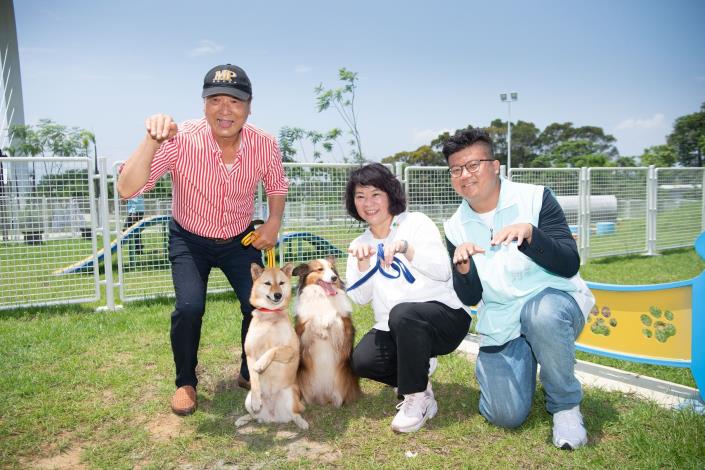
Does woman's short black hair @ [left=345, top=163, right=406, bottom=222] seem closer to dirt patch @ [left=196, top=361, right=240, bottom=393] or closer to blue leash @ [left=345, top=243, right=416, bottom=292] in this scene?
blue leash @ [left=345, top=243, right=416, bottom=292]

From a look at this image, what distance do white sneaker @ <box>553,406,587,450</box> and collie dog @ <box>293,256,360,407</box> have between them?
4.54 feet

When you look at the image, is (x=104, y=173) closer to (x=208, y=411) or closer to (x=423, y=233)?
(x=208, y=411)

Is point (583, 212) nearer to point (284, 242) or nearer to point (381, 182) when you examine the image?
point (284, 242)

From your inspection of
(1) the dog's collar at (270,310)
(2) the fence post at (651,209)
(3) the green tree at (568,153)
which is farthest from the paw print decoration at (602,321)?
(3) the green tree at (568,153)

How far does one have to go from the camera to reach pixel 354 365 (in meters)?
3.29

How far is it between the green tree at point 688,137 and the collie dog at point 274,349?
5570 cm

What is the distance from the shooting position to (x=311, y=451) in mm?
2756

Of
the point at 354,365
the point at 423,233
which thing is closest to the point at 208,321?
the point at 354,365

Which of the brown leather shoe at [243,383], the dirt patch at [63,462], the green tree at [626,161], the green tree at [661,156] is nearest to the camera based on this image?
the dirt patch at [63,462]

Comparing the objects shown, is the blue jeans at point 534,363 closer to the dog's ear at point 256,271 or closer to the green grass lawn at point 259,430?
the green grass lawn at point 259,430

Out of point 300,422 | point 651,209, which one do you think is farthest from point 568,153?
point 300,422

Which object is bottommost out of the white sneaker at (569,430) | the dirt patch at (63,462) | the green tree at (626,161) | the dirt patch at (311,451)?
the dirt patch at (311,451)

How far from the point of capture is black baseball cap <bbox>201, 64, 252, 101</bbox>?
9.52 ft

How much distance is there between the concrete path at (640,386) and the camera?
10.2 feet
